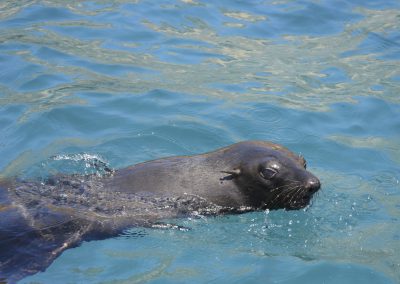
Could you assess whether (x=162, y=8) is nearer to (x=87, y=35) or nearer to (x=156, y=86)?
(x=87, y=35)

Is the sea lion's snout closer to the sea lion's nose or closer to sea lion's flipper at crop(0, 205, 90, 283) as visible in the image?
the sea lion's nose

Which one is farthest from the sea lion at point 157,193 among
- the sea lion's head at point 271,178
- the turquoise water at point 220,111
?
the turquoise water at point 220,111

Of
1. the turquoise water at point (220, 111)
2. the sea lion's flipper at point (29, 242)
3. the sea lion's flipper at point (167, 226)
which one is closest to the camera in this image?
the sea lion's flipper at point (29, 242)

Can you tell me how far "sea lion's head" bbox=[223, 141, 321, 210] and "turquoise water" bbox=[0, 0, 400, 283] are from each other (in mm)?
205

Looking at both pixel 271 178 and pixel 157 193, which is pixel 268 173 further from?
pixel 157 193

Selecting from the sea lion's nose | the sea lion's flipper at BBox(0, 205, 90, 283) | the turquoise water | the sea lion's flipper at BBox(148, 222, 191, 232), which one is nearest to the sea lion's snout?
the sea lion's nose

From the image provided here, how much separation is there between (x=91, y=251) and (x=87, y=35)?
7043 millimetres

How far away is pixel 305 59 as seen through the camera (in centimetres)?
1252

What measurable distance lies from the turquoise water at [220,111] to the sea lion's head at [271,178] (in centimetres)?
20

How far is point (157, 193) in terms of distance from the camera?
687cm

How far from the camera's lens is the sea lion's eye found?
6.88 m

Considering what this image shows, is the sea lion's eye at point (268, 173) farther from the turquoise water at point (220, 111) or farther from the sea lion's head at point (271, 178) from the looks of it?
the turquoise water at point (220, 111)

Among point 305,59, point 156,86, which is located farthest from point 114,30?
point 305,59

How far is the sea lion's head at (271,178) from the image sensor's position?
680cm
